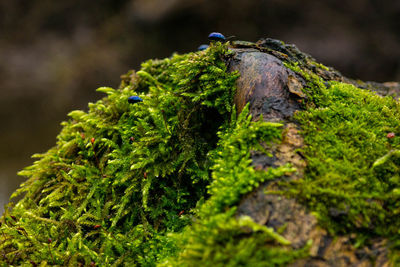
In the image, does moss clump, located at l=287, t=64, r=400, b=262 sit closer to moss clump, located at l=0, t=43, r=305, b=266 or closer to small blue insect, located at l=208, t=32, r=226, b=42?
moss clump, located at l=0, t=43, r=305, b=266

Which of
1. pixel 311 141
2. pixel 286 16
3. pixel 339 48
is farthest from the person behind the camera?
pixel 286 16

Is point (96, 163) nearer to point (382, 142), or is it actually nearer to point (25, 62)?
point (382, 142)

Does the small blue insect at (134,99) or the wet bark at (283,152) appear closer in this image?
the wet bark at (283,152)

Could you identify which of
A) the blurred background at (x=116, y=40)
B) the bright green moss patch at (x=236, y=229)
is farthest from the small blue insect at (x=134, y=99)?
the blurred background at (x=116, y=40)

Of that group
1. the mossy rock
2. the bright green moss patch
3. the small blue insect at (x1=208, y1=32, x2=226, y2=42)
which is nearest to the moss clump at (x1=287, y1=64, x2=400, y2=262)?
the mossy rock

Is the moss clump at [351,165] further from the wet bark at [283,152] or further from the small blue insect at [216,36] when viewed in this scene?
the small blue insect at [216,36]

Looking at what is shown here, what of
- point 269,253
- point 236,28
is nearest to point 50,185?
point 269,253
